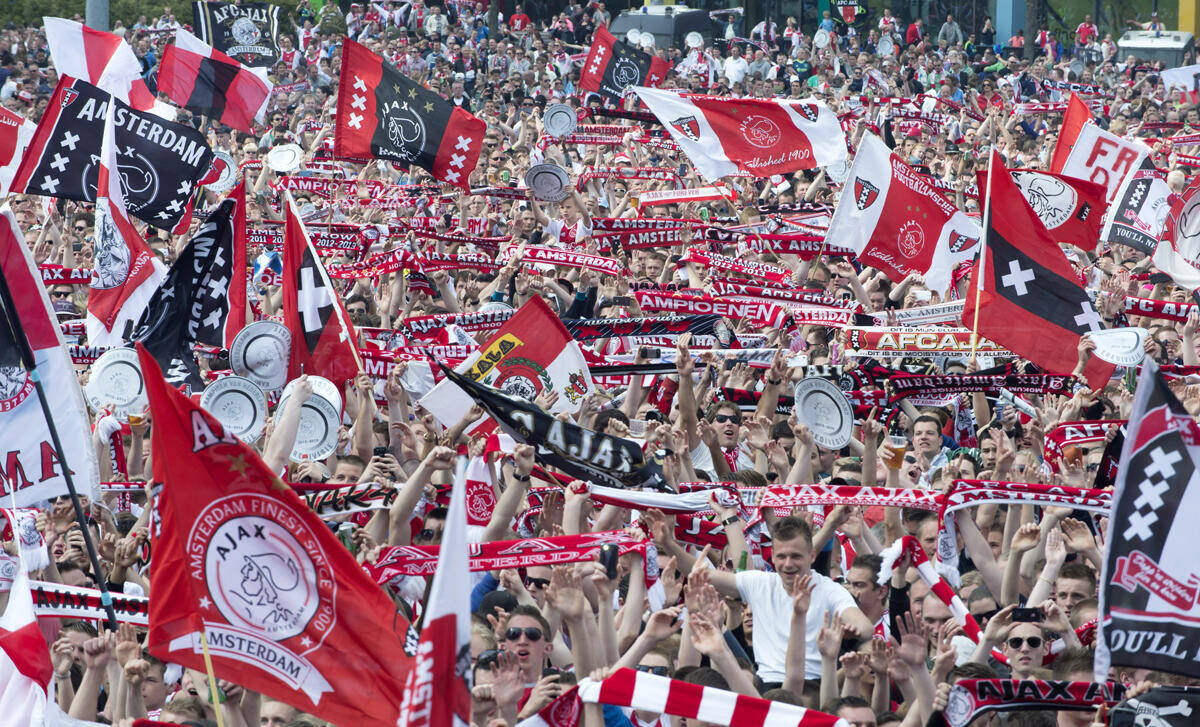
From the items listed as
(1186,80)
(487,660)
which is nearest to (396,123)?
(487,660)

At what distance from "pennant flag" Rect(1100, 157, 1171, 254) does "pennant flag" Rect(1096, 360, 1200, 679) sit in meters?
10.4

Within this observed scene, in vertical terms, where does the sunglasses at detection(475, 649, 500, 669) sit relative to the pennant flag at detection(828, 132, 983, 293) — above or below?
below

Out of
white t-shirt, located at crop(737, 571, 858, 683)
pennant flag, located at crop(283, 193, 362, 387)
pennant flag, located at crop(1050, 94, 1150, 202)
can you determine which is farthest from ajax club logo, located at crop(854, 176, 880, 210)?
white t-shirt, located at crop(737, 571, 858, 683)

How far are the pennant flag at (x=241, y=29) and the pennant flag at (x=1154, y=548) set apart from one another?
25792 millimetres

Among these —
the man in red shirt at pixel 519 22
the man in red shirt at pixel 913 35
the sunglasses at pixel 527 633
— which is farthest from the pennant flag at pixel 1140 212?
the man in red shirt at pixel 519 22

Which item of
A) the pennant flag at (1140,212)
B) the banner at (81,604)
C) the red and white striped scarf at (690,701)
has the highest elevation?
the pennant flag at (1140,212)

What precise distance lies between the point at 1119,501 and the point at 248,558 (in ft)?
9.13

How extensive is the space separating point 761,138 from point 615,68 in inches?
366

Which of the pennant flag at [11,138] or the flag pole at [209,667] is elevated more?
the pennant flag at [11,138]

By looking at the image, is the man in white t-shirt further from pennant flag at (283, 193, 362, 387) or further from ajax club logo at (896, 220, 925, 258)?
ajax club logo at (896, 220, 925, 258)

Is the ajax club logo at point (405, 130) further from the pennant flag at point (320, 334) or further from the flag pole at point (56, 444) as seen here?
the flag pole at point (56, 444)

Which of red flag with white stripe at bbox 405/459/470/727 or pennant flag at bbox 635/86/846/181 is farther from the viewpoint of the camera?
pennant flag at bbox 635/86/846/181

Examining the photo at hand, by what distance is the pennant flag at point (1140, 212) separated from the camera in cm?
1530

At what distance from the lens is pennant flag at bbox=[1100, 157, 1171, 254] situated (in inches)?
603
